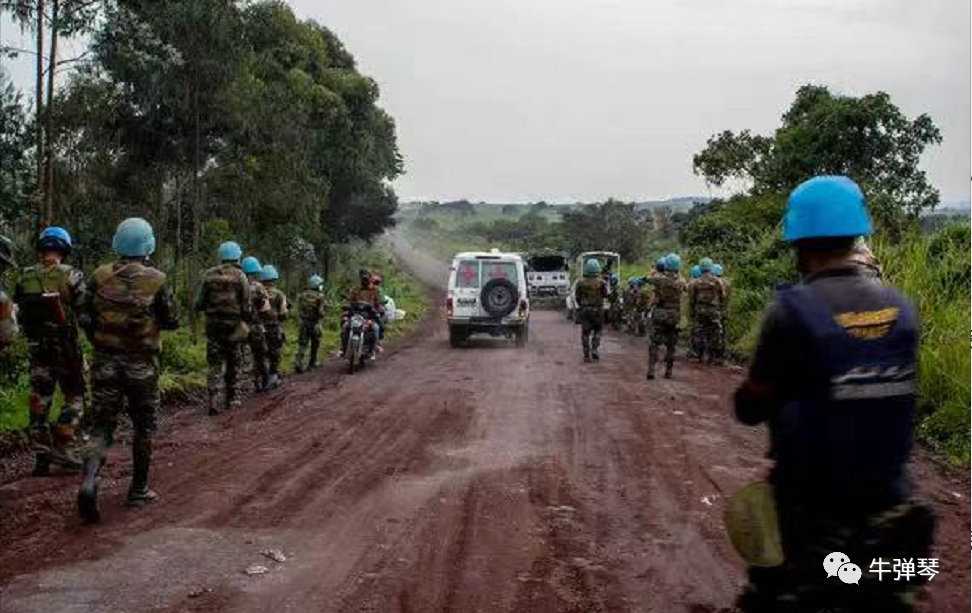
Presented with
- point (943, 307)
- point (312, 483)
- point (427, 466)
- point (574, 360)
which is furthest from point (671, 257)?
point (312, 483)

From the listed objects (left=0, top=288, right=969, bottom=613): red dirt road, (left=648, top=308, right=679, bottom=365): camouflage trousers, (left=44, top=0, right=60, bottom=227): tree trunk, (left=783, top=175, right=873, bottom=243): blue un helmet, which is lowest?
(left=0, top=288, right=969, bottom=613): red dirt road

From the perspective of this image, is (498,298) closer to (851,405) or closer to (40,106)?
(40,106)

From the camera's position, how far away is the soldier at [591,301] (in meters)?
15.9

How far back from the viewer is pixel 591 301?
16.0m

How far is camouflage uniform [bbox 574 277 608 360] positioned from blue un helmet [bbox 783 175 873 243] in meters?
13.1

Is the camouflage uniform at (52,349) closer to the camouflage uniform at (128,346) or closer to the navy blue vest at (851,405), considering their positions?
the camouflage uniform at (128,346)

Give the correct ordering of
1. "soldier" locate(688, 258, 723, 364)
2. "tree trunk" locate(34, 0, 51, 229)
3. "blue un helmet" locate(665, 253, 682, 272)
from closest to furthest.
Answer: "tree trunk" locate(34, 0, 51, 229) < "blue un helmet" locate(665, 253, 682, 272) < "soldier" locate(688, 258, 723, 364)

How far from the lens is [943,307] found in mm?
10805

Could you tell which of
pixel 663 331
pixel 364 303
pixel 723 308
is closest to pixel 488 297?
pixel 364 303

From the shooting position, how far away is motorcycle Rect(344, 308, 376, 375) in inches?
577

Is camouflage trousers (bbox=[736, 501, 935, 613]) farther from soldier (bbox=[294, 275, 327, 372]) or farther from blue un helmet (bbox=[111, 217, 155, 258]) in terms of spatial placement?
soldier (bbox=[294, 275, 327, 372])

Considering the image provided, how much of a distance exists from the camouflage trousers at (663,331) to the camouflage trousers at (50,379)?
28.1 ft

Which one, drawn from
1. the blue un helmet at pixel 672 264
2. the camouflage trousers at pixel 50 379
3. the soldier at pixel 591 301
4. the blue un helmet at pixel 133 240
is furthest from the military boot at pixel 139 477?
the soldier at pixel 591 301

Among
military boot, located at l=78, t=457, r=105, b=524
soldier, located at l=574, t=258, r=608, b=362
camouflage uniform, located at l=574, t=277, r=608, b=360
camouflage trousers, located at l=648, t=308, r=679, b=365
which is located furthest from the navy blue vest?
camouflage uniform, located at l=574, t=277, r=608, b=360
